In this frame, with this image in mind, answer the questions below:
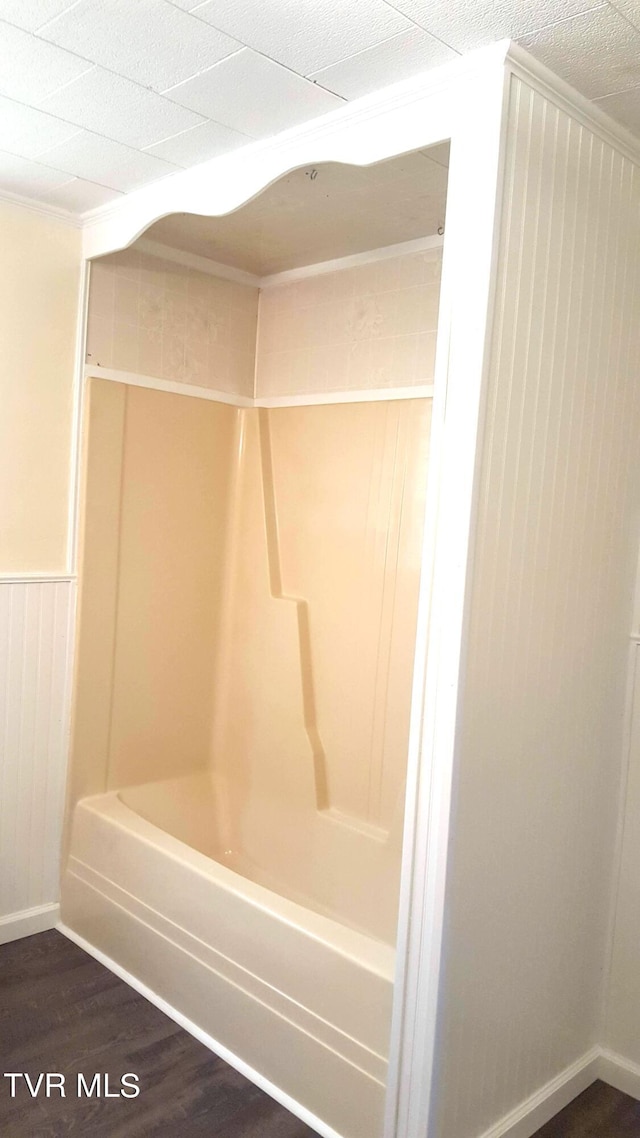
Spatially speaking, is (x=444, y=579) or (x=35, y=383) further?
(x=35, y=383)

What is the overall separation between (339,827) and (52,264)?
2.07 meters

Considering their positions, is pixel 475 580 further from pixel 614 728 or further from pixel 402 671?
pixel 402 671

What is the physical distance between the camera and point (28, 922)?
291 cm

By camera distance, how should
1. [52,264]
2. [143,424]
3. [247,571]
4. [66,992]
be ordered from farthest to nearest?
[247,571] < [143,424] < [52,264] < [66,992]

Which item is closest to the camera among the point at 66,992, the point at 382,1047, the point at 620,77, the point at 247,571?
the point at 620,77

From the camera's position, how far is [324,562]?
3.09m

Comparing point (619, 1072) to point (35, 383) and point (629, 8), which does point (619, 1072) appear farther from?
point (35, 383)

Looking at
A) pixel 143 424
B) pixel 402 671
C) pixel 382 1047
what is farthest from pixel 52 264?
pixel 382 1047

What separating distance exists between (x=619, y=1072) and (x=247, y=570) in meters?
1.98

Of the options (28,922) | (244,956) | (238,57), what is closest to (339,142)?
(238,57)

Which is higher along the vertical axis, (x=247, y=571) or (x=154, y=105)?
(x=154, y=105)

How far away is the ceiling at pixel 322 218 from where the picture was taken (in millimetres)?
2307

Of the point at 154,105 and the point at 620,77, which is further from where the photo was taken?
the point at 154,105

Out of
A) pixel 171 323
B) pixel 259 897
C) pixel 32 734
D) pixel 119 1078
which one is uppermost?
pixel 171 323
